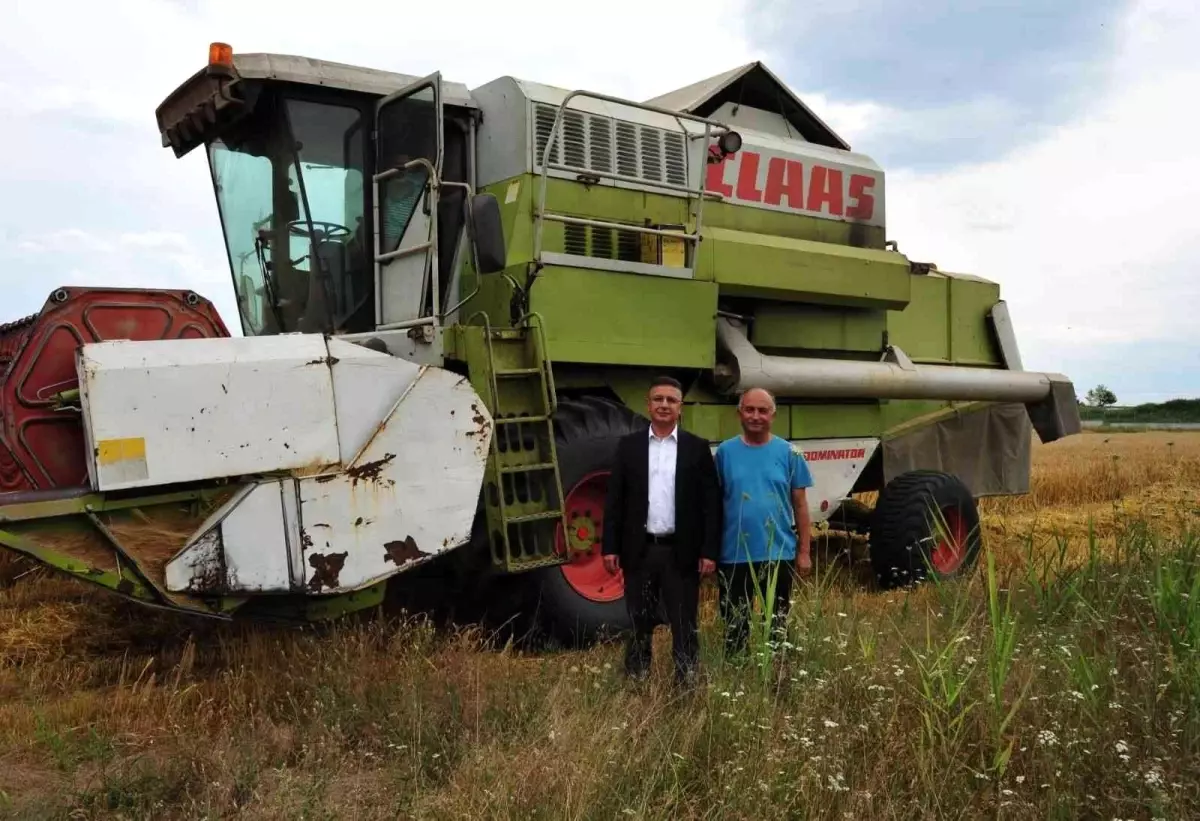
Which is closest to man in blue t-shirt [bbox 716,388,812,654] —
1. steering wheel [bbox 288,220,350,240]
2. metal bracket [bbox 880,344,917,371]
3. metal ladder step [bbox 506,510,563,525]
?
metal ladder step [bbox 506,510,563,525]

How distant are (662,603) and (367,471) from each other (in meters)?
1.17

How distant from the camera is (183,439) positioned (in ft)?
11.7

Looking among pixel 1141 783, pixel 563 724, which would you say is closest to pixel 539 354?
pixel 563 724

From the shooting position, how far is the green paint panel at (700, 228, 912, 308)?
19.0 feet

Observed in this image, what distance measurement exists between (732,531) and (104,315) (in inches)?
96.7

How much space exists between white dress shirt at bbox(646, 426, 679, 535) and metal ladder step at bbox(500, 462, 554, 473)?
2.85 feet

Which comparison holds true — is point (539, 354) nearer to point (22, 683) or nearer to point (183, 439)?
point (183, 439)

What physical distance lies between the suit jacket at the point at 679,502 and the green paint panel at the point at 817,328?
2.66 meters

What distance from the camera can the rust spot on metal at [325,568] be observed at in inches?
145

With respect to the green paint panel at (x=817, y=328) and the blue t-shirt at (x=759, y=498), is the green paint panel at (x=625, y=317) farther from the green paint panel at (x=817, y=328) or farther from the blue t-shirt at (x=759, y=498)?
the blue t-shirt at (x=759, y=498)

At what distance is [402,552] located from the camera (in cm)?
390

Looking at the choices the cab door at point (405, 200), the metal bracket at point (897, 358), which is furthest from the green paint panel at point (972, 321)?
the cab door at point (405, 200)

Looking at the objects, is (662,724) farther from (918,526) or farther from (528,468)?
(918,526)

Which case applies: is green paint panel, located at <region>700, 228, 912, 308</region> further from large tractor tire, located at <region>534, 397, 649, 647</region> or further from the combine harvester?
large tractor tire, located at <region>534, 397, 649, 647</region>
